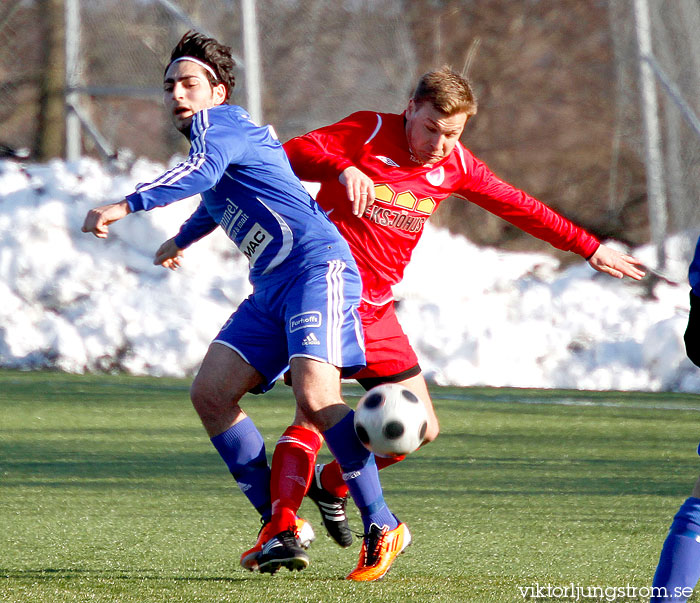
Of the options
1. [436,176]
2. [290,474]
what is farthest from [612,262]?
[290,474]

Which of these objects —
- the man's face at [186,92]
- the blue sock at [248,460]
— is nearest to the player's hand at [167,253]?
the man's face at [186,92]

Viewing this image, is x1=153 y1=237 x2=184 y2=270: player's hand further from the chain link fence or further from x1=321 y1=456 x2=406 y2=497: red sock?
the chain link fence

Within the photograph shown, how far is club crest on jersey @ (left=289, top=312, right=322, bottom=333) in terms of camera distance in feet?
11.3

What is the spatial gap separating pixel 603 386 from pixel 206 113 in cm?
635

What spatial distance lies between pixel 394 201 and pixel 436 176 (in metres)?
0.19

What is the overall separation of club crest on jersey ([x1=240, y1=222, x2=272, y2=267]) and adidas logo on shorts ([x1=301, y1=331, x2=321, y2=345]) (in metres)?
0.35

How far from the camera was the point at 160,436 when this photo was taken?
6414 millimetres

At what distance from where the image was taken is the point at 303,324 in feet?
11.3

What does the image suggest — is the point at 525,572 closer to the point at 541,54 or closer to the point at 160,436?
the point at 160,436

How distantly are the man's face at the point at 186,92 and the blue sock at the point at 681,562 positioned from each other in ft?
6.58

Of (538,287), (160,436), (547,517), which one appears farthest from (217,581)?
(538,287)

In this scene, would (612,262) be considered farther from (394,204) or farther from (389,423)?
(389,423)

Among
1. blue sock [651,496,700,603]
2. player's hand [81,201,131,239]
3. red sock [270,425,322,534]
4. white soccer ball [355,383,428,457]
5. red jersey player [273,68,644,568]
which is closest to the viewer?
blue sock [651,496,700,603]

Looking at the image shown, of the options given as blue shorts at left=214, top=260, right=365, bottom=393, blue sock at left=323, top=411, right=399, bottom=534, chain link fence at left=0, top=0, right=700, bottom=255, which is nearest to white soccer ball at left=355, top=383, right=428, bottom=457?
blue sock at left=323, top=411, right=399, bottom=534
